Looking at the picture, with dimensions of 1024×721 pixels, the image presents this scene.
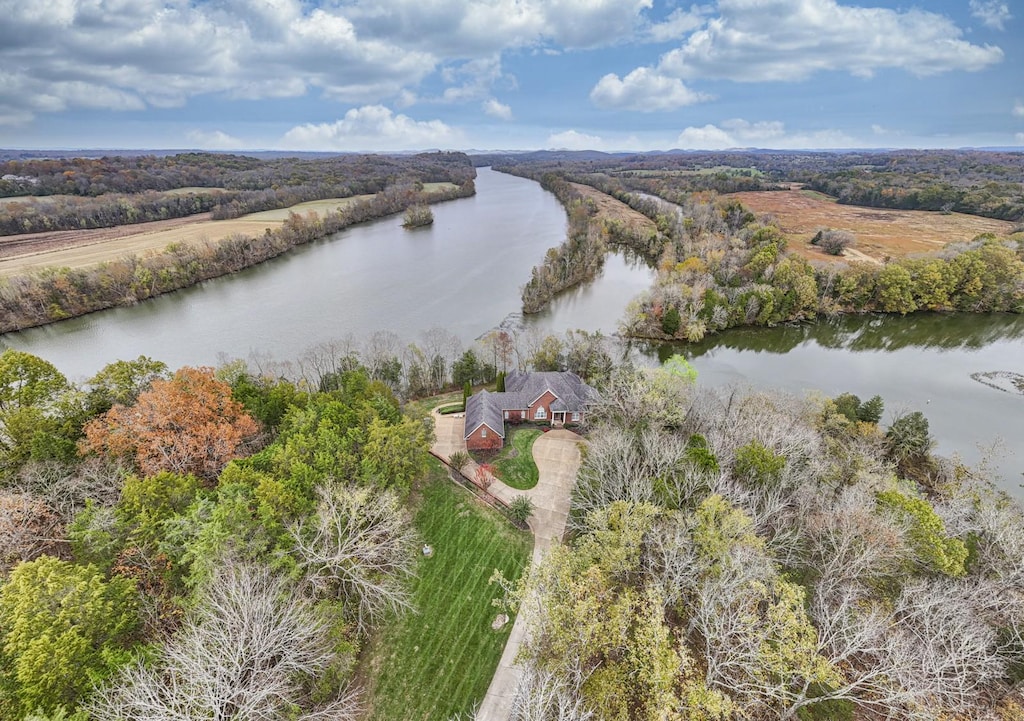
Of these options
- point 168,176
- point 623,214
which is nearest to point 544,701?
point 623,214

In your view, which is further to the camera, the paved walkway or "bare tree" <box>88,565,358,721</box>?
the paved walkway

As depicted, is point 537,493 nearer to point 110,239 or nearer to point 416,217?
point 416,217

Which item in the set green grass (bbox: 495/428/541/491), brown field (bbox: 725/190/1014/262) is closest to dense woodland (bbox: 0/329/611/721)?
green grass (bbox: 495/428/541/491)

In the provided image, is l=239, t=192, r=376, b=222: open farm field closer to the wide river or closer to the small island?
the small island

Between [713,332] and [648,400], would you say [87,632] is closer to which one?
[648,400]

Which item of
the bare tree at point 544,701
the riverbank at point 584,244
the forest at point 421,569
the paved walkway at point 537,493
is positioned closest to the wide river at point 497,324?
the riverbank at point 584,244

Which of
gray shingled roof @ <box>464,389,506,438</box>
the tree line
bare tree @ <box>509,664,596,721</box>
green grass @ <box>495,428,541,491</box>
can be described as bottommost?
green grass @ <box>495,428,541,491</box>
